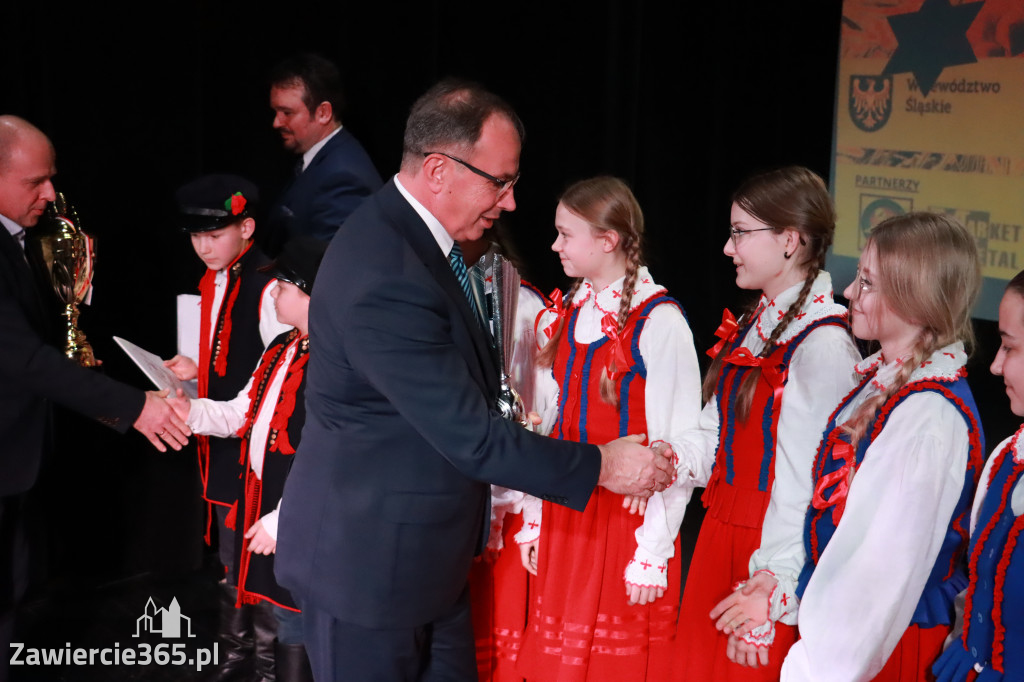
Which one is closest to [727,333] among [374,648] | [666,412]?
[666,412]

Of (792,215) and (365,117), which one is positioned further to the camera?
(365,117)

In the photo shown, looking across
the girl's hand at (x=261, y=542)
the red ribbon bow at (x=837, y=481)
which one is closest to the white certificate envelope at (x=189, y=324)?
the girl's hand at (x=261, y=542)

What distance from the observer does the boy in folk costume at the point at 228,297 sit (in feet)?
11.2

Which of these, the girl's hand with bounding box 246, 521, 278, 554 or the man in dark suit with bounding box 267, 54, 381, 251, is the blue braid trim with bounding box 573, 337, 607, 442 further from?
the man in dark suit with bounding box 267, 54, 381, 251

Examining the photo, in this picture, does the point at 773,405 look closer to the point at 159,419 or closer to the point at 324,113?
the point at 159,419

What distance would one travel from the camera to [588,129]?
15.3 ft

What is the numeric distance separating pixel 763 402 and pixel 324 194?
2.18m

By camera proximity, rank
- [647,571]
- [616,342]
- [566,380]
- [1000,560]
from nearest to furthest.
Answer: [1000,560] < [647,571] < [616,342] < [566,380]

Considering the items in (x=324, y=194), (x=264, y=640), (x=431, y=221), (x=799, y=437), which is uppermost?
(x=324, y=194)

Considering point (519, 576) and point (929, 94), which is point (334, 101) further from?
point (929, 94)

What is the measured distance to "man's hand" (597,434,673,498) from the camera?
7.19 feet

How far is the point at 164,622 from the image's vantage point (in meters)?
3.88

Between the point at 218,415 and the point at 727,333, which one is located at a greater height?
the point at 727,333

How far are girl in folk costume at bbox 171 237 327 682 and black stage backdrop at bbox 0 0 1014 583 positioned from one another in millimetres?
1437
